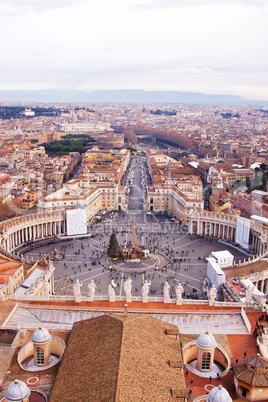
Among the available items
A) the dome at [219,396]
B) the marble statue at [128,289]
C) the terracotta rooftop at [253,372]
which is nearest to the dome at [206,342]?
Answer: the terracotta rooftop at [253,372]

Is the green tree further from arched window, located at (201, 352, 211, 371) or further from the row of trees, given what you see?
the row of trees

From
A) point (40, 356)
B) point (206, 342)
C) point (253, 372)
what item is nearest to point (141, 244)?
point (40, 356)

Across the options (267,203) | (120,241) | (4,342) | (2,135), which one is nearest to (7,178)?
(120,241)

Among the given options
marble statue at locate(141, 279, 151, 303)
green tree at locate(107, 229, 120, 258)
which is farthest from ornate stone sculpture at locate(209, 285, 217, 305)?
green tree at locate(107, 229, 120, 258)

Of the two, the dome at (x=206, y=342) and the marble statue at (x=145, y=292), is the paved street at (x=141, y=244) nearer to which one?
the marble statue at (x=145, y=292)

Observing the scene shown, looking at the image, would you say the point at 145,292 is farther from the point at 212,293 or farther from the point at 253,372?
the point at 253,372

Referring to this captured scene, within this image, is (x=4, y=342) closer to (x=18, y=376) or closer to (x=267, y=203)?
(x=18, y=376)
